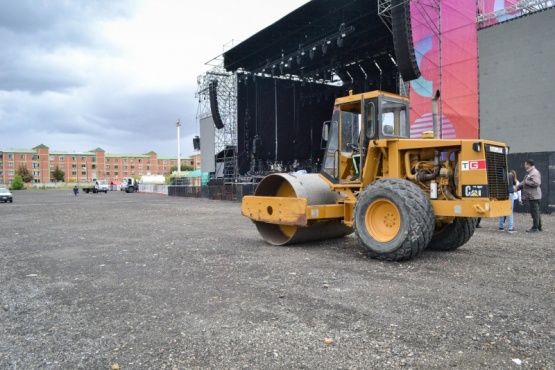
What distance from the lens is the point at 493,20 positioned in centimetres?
1597

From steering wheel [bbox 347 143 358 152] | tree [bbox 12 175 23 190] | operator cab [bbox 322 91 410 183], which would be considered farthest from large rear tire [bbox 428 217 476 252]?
tree [bbox 12 175 23 190]

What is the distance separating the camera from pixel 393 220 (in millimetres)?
6398

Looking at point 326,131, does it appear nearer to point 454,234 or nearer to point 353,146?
point 353,146

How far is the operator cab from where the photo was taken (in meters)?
7.09

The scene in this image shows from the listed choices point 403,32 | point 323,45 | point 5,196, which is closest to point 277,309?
point 403,32

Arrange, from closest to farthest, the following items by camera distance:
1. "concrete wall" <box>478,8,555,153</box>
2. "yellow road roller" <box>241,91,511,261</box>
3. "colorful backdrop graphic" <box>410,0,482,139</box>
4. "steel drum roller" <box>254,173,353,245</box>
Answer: "yellow road roller" <box>241,91,511,261</box>
"steel drum roller" <box>254,173,353,245</box>
"concrete wall" <box>478,8,555,153</box>
"colorful backdrop graphic" <box>410,0,482,139</box>

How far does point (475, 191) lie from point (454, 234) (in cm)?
135

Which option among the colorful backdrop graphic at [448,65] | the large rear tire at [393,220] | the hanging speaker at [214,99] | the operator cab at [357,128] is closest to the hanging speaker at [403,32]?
the colorful backdrop graphic at [448,65]

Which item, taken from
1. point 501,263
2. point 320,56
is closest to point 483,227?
point 501,263

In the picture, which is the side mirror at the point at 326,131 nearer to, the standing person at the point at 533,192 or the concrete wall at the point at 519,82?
the standing person at the point at 533,192

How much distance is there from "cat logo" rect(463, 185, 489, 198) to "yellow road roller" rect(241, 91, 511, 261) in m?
0.01

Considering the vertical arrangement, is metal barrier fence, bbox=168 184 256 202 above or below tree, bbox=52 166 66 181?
below

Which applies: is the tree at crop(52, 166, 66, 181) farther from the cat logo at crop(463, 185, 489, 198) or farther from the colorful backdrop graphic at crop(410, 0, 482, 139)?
the cat logo at crop(463, 185, 489, 198)

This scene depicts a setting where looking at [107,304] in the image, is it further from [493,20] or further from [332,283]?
[493,20]
